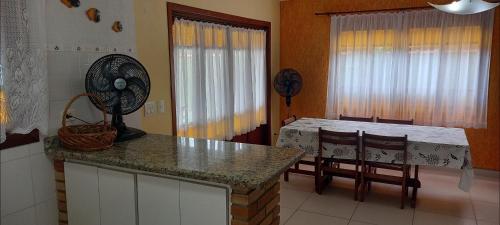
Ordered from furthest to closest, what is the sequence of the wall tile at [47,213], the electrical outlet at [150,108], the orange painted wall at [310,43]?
the orange painted wall at [310,43] → the electrical outlet at [150,108] → the wall tile at [47,213]

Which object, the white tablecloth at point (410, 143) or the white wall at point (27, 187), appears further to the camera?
the white tablecloth at point (410, 143)

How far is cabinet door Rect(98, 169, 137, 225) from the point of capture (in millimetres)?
1933

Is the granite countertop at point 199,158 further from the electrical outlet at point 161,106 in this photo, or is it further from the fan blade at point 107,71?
the electrical outlet at point 161,106

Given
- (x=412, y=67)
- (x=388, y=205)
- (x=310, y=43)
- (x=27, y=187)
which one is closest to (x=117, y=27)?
(x=27, y=187)

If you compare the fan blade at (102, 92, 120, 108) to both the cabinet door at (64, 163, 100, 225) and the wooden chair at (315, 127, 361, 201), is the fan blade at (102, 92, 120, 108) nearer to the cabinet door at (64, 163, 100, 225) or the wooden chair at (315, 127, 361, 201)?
the cabinet door at (64, 163, 100, 225)

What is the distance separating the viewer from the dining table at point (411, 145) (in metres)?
3.22

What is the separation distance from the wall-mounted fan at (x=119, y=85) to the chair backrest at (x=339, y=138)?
1.95 m

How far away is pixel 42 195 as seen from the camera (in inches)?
83.7

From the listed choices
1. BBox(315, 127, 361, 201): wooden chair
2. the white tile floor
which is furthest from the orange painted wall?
BBox(315, 127, 361, 201): wooden chair

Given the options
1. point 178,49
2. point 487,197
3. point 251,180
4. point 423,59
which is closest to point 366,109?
point 423,59

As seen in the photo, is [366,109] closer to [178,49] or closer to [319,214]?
[319,214]

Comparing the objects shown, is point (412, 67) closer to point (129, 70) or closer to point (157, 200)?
point (129, 70)

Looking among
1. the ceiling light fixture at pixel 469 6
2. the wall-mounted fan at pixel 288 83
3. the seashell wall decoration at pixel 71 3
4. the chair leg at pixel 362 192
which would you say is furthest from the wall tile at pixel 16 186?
the wall-mounted fan at pixel 288 83

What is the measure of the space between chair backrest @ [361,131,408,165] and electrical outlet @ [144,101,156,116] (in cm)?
196
